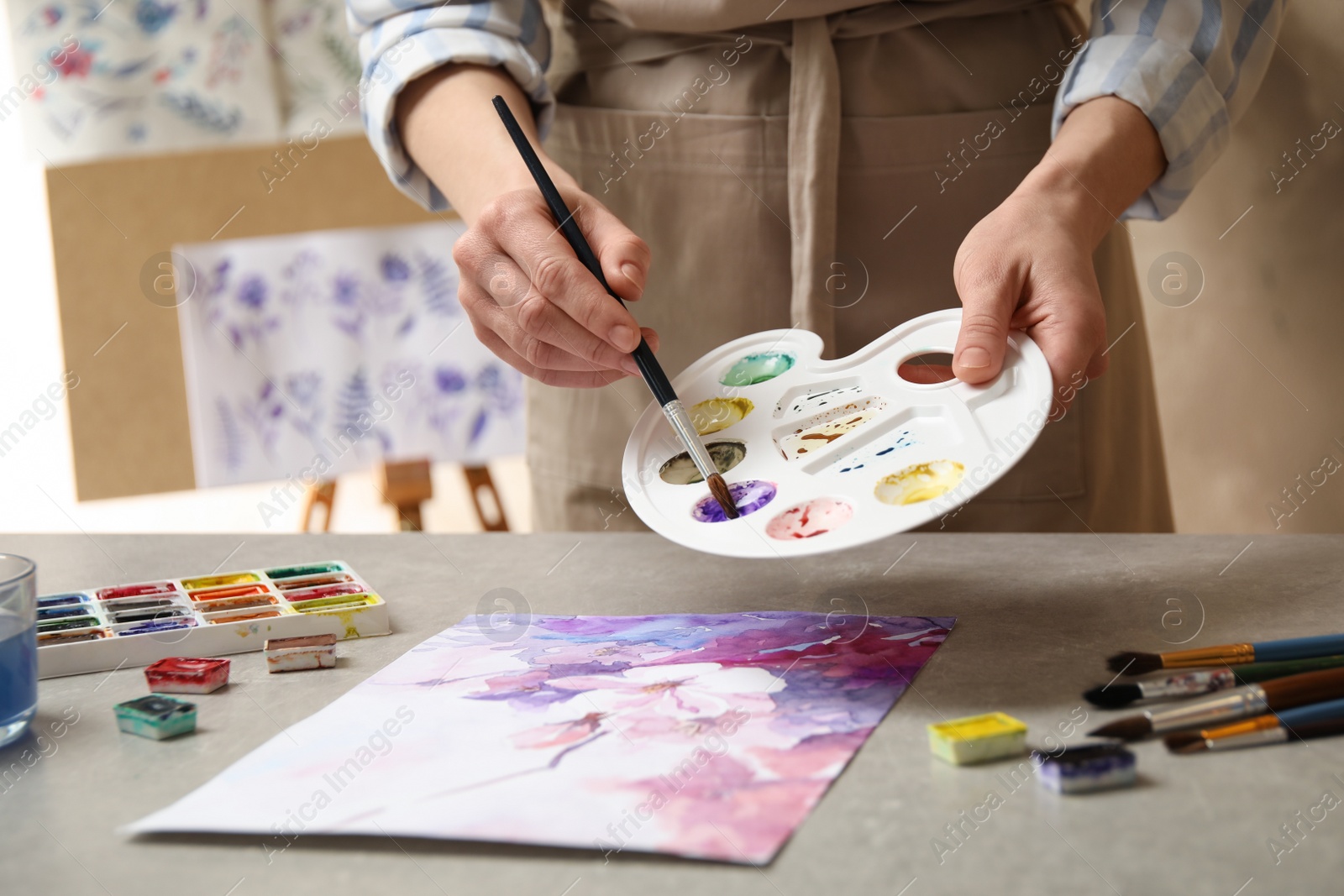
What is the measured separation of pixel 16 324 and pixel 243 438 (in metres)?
0.62

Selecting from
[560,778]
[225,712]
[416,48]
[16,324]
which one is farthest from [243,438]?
[560,778]

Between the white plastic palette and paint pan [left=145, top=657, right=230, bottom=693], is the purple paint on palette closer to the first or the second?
the white plastic palette

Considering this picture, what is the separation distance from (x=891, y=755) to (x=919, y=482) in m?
0.16

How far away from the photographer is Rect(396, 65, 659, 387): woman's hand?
77 centimetres

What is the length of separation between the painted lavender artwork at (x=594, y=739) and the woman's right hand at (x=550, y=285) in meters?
0.19

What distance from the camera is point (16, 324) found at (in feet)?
8.44

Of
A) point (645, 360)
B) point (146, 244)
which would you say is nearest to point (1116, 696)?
point (645, 360)

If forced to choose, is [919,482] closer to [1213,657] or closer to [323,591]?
[1213,657]

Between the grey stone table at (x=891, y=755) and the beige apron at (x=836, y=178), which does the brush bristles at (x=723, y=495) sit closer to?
the grey stone table at (x=891, y=755)

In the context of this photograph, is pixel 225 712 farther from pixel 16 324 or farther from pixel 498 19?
pixel 16 324

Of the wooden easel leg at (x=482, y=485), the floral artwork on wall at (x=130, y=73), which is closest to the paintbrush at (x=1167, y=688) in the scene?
the wooden easel leg at (x=482, y=485)

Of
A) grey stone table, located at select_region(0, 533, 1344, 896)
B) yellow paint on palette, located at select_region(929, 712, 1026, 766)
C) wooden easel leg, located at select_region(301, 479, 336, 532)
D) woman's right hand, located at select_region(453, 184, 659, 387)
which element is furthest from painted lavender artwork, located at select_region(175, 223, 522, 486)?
yellow paint on palette, located at select_region(929, 712, 1026, 766)

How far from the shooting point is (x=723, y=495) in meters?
0.67

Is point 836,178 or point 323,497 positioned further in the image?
point 323,497
